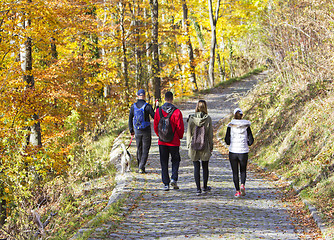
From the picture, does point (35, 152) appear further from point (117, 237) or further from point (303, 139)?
point (303, 139)

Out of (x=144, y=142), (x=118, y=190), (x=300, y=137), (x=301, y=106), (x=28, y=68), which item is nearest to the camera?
(x=118, y=190)

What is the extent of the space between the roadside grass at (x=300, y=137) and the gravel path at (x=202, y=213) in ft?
2.38

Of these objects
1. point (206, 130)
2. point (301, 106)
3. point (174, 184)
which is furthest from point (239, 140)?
point (301, 106)

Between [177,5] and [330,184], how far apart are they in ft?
85.8

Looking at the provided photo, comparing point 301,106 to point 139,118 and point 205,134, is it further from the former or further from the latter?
point 139,118

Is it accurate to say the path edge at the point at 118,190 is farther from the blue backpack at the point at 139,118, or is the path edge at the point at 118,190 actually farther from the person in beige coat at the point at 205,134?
the person in beige coat at the point at 205,134

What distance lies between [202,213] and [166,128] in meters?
2.01

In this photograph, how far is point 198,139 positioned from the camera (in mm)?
8039

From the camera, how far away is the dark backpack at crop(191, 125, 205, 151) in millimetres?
7988

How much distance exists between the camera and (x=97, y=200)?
839cm

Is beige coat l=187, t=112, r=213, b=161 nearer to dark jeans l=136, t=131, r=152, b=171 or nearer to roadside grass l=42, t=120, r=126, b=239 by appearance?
dark jeans l=136, t=131, r=152, b=171

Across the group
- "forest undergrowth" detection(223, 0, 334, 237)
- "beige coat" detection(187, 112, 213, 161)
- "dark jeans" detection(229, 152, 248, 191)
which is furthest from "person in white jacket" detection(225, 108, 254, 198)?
"forest undergrowth" detection(223, 0, 334, 237)

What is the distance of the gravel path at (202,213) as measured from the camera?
6008 mm

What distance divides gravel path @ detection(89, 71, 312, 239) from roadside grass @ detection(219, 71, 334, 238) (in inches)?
28.6
